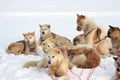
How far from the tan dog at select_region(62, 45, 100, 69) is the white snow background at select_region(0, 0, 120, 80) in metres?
0.10

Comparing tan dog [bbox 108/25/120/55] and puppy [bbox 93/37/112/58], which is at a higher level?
tan dog [bbox 108/25/120/55]

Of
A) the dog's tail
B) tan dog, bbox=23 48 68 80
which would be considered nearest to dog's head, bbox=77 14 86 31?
the dog's tail

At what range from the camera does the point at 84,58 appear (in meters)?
7.62

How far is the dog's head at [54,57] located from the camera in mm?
7234

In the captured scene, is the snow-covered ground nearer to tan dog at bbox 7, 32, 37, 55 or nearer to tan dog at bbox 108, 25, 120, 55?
tan dog at bbox 7, 32, 37, 55

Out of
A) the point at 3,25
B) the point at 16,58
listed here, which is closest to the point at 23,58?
the point at 16,58

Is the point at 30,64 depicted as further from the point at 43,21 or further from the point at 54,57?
the point at 43,21

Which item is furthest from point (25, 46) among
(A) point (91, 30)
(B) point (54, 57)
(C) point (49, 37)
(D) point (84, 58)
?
(B) point (54, 57)

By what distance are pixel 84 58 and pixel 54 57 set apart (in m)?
0.64

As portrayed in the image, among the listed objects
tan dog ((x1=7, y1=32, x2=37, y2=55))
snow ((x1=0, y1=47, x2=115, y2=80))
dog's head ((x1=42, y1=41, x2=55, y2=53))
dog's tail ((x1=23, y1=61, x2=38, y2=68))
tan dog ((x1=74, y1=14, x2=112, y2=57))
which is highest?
tan dog ((x1=74, y1=14, x2=112, y2=57))

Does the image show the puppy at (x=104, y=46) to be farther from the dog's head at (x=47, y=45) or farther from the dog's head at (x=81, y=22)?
the dog's head at (x=47, y=45)

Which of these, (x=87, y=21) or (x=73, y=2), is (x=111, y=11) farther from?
(x=87, y=21)

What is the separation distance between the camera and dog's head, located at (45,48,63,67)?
723 centimetres

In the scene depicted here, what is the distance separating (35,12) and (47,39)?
8.19 metres
